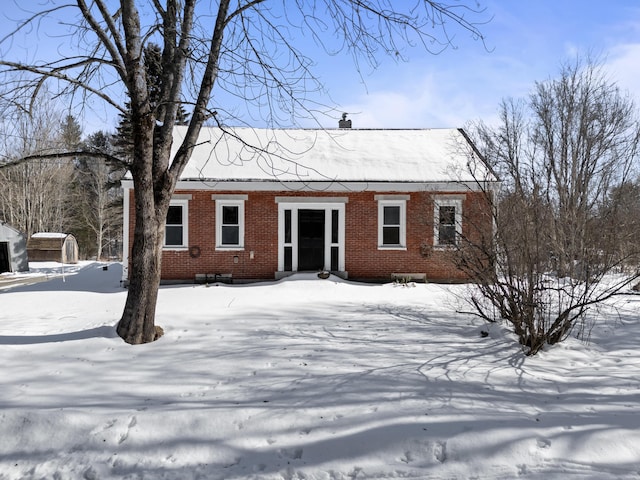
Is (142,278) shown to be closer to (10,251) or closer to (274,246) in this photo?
(274,246)

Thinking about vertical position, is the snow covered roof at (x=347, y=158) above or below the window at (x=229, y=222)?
above

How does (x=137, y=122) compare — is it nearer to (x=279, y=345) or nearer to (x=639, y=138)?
(x=279, y=345)

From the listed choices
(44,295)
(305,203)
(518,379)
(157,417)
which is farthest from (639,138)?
(44,295)

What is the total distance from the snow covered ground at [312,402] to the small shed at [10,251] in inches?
623

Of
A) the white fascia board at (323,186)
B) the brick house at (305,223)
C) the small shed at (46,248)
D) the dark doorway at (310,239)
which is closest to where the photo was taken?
the white fascia board at (323,186)

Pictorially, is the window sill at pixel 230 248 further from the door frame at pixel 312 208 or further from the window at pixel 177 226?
the door frame at pixel 312 208

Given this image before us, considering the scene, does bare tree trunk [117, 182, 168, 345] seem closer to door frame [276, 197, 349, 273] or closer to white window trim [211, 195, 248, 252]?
white window trim [211, 195, 248, 252]

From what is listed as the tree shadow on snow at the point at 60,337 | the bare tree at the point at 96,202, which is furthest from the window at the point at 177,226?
the bare tree at the point at 96,202

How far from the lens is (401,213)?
46.1ft

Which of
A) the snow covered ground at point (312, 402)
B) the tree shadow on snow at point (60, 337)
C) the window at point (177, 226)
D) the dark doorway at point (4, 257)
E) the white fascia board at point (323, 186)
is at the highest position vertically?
the white fascia board at point (323, 186)

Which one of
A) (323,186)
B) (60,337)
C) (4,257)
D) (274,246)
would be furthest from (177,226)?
(4,257)

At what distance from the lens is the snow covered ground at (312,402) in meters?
3.11

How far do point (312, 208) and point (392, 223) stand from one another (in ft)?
8.94

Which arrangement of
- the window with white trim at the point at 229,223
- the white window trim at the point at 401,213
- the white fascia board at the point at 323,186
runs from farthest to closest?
1. the white window trim at the point at 401,213
2. the window with white trim at the point at 229,223
3. the white fascia board at the point at 323,186
